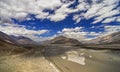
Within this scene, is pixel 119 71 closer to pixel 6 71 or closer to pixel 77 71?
pixel 77 71

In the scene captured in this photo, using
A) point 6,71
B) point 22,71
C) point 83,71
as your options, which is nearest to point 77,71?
point 83,71

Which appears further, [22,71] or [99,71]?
[99,71]

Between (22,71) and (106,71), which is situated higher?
(22,71)

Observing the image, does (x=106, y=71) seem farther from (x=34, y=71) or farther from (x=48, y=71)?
(x=34, y=71)

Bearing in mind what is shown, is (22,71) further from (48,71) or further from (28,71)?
(48,71)

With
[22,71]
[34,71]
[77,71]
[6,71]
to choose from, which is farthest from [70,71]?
[6,71]

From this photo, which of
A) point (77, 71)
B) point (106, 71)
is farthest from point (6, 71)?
point (106, 71)

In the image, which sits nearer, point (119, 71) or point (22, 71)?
point (22, 71)
